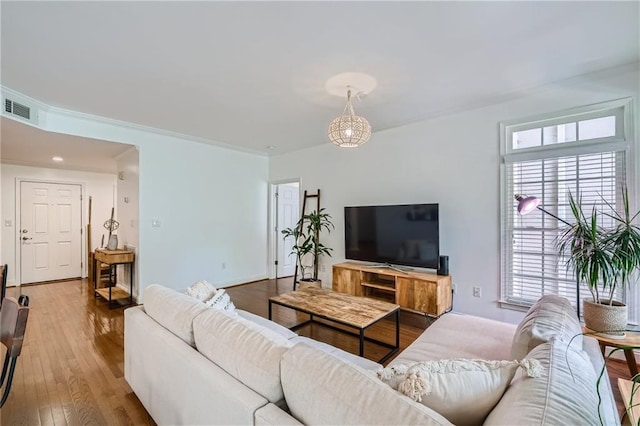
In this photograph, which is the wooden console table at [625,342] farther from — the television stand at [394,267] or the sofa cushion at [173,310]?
the sofa cushion at [173,310]

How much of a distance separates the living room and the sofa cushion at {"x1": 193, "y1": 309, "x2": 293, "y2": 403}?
1854 millimetres

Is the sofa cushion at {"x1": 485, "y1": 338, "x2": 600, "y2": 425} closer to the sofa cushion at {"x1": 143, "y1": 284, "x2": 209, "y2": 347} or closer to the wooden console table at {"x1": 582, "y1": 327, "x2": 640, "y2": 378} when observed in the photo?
the wooden console table at {"x1": 582, "y1": 327, "x2": 640, "y2": 378}

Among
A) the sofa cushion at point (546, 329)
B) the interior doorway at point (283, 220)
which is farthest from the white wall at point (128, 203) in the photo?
the sofa cushion at point (546, 329)

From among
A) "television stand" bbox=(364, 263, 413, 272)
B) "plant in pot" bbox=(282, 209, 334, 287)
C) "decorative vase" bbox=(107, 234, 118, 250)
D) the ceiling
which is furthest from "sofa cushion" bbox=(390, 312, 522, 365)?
"decorative vase" bbox=(107, 234, 118, 250)

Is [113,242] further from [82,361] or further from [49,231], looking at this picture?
[82,361]

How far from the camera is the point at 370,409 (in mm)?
786

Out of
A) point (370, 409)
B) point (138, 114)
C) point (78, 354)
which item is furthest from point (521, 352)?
point (138, 114)

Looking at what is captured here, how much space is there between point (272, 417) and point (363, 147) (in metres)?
3.81

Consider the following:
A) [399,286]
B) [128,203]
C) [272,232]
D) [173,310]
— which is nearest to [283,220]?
[272,232]

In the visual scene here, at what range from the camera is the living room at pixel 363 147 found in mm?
2090

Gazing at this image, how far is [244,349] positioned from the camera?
3.78ft

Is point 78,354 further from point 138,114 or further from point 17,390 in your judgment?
point 138,114

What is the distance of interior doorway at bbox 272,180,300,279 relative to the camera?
18.9 ft

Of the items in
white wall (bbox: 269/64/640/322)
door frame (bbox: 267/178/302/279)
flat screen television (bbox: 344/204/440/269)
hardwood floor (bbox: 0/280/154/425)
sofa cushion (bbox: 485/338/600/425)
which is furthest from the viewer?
door frame (bbox: 267/178/302/279)
